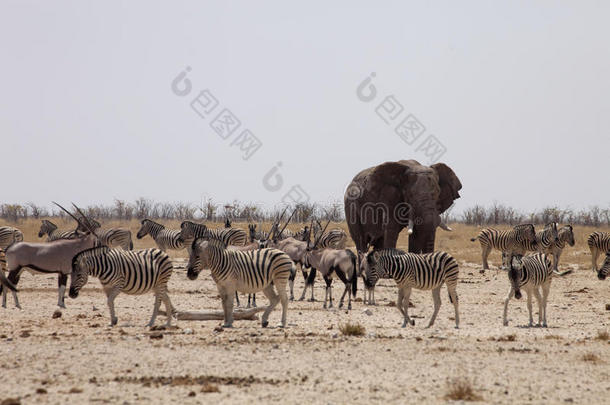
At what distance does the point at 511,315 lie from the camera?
16.9 m

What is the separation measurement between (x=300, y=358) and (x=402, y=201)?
13402 millimetres

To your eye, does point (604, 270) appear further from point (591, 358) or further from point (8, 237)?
point (8, 237)

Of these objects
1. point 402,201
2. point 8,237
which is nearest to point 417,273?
point 402,201

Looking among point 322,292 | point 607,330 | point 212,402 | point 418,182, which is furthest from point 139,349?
point 418,182

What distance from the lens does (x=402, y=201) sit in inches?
939

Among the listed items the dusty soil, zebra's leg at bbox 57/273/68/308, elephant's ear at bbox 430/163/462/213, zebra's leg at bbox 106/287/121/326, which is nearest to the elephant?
elephant's ear at bbox 430/163/462/213

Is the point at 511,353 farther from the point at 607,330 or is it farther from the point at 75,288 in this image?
the point at 75,288

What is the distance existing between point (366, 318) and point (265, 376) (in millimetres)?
6404

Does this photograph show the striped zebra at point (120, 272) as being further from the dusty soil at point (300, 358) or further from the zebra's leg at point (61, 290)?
the zebra's leg at point (61, 290)

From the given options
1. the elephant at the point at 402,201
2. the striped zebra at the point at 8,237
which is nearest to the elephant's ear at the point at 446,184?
the elephant at the point at 402,201

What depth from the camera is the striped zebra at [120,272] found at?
13602 millimetres

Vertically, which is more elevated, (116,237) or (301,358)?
(116,237)

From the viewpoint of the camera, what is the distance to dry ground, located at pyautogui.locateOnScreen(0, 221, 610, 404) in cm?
894

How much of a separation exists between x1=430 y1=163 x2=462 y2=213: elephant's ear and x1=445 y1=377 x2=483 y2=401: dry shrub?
16066 mm
